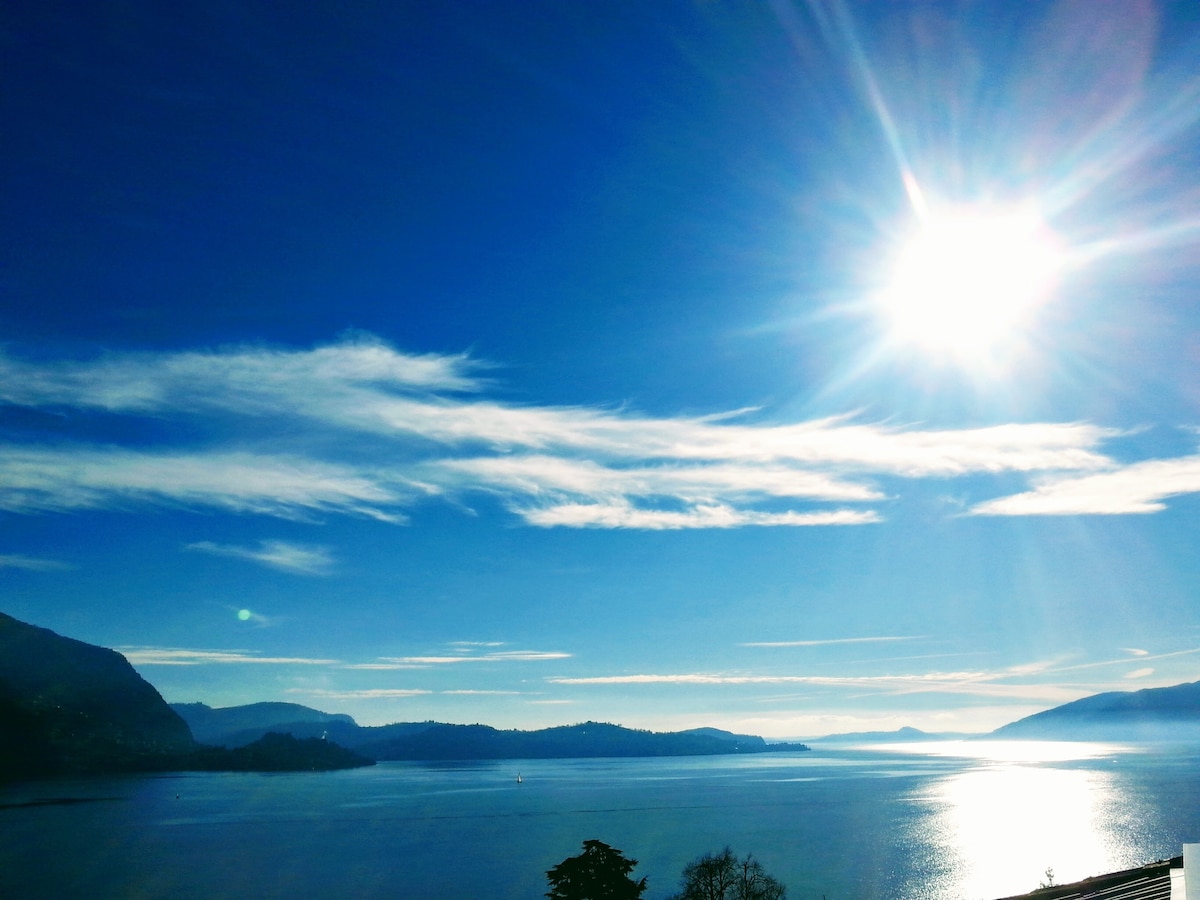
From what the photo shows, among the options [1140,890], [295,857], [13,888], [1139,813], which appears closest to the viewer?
[1140,890]

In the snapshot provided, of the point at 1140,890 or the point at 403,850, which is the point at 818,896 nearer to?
the point at 1140,890

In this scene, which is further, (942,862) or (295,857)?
(295,857)

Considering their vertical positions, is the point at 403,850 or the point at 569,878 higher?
the point at 569,878

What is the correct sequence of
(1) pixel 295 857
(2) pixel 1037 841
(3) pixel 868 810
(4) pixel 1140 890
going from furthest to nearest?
(3) pixel 868 810, (2) pixel 1037 841, (1) pixel 295 857, (4) pixel 1140 890

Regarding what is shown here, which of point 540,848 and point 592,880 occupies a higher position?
point 592,880

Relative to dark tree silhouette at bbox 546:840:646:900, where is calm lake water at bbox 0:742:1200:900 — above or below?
below

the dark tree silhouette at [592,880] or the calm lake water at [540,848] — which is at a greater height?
the dark tree silhouette at [592,880]

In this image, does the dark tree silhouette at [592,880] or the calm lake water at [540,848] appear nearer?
the dark tree silhouette at [592,880]

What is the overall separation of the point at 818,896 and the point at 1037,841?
72.3 meters

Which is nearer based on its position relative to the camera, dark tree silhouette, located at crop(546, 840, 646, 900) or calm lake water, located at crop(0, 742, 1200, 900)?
dark tree silhouette, located at crop(546, 840, 646, 900)

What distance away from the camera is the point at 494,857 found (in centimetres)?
13062

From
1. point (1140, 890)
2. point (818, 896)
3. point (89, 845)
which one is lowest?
point (89, 845)

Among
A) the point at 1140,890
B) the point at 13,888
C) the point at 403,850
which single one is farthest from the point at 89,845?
the point at 1140,890

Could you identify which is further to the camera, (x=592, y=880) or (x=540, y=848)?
(x=540, y=848)
